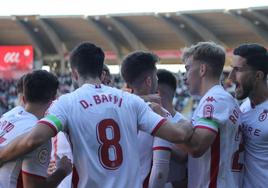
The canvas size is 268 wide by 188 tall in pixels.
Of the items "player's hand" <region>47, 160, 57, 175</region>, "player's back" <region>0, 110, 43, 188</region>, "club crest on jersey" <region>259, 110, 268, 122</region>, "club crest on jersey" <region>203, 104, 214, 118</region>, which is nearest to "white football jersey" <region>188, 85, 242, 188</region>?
"club crest on jersey" <region>203, 104, 214, 118</region>

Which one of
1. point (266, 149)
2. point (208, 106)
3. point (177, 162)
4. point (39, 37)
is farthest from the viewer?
point (39, 37)

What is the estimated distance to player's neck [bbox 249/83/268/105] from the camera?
11.5 feet

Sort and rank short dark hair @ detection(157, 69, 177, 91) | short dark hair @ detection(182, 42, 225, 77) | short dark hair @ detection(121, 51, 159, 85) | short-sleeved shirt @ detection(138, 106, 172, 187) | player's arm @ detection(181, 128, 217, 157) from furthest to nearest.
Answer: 1. short dark hair @ detection(157, 69, 177, 91)
2. short-sleeved shirt @ detection(138, 106, 172, 187)
3. short dark hair @ detection(121, 51, 159, 85)
4. short dark hair @ detection(182, 42, 225, 77)
5. player's arm @ detection(181, 128, 217, 157)

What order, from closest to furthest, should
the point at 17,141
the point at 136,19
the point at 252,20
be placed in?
the point at 17,141 < the point at 252,20 < the point at 136,19

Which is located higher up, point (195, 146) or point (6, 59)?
point (195, 146)

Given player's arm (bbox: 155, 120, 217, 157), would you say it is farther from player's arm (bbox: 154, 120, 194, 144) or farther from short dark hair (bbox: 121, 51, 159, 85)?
short dark hair (bbox: 121, 51, 159, 85)

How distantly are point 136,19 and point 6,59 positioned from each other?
10.3 m

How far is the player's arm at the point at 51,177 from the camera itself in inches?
120

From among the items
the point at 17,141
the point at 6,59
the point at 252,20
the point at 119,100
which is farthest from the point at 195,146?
the point at 6,59

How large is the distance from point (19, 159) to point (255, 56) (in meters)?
1.68

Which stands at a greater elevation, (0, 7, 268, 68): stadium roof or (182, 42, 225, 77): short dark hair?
(182, 42, 225, 77): short dark hair

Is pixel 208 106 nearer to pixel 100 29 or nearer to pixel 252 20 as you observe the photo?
pixel 252 20

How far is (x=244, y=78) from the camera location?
344 cm

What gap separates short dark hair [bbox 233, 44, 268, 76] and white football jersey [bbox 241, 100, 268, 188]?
0.89 feet
